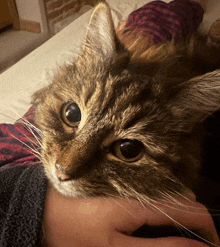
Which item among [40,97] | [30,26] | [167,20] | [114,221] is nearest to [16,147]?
[40,97]

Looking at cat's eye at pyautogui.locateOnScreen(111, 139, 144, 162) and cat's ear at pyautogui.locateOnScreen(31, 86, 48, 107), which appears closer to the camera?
cat's eye at pyautogui.locateOnScreen(111, 139, 144, 162)

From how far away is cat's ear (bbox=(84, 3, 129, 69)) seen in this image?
537 millimetres

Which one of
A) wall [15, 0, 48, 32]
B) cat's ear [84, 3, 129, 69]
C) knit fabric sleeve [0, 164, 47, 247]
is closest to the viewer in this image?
knit fabric sleeve [0, 164, 47, 247]

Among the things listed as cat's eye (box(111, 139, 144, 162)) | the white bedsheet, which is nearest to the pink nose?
cat's eye (box(111, 139, 144, 162))

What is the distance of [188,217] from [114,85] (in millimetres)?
279

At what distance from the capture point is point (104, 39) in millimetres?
566

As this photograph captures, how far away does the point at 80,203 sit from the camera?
48cm

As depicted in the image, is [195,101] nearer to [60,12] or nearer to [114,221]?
[114,221]

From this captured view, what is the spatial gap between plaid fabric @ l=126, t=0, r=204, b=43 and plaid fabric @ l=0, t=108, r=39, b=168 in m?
0.45

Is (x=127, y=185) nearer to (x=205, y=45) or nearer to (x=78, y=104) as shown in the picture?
(x=78, y=104)

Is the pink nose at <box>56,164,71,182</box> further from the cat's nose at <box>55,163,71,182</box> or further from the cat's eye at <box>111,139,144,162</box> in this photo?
the cat's eye at <box>111,139,144,162</box>

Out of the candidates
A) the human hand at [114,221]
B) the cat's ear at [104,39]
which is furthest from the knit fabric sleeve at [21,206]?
the cat's ear at [104,39]

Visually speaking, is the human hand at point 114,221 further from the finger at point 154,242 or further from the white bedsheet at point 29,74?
the white bedsheet at point 29,74

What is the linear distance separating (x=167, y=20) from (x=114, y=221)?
0.76 m
